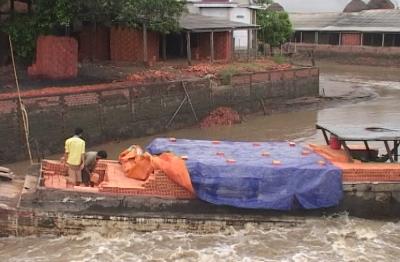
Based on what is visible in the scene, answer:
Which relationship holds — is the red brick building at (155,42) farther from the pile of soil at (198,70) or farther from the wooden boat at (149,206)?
the wooden boat at (149,206)

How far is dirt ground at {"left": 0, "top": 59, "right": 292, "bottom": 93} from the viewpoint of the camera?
23.0 metres

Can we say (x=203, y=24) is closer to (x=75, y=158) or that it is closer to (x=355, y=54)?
(x=75, y=158)

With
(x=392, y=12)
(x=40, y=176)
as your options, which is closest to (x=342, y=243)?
(x=40, y=176)

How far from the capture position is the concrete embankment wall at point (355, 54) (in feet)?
165

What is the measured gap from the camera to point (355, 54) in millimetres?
52469

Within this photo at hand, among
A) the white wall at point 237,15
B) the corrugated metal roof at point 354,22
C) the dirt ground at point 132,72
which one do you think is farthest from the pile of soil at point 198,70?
the corrugated metal roof at point 354,22

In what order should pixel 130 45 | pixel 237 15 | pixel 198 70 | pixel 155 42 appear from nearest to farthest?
1. pixel 198 70
2. pixel 130 45
3. pixel 155 42
4. pixel 237 15

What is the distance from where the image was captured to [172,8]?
75.6ft

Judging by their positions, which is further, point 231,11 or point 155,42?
point 231,11

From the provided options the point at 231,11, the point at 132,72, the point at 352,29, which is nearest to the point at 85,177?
the point at 132,72

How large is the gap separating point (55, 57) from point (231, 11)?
63.7 feet

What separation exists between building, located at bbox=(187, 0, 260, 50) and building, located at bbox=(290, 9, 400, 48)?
15769mm

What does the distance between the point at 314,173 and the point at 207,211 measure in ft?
6.95

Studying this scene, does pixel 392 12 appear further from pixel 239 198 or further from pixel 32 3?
pixel 239 198
